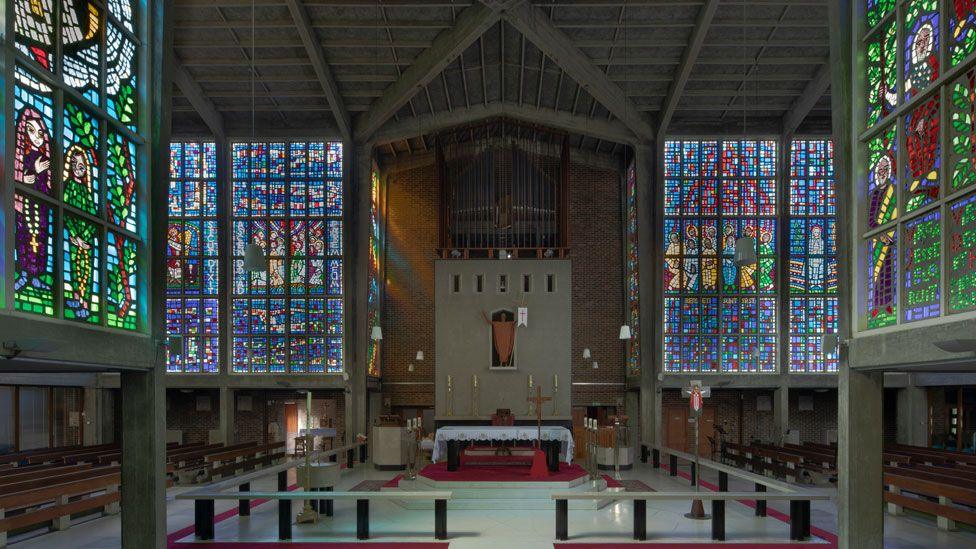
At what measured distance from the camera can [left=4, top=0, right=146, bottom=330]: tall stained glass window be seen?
6020mm

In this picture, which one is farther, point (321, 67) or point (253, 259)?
point (321, 67)

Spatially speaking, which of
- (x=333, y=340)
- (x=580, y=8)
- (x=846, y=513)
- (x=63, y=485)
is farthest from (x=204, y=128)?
(x=846, y=513)

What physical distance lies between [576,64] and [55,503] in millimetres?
12999

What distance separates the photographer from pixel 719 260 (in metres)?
20.5

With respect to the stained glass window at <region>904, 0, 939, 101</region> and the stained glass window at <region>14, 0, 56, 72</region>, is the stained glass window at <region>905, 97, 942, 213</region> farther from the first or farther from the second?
the stained glass window at <region>14, 0, 56, 72</region>

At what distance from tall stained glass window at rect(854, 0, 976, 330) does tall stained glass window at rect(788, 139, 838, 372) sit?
41.1ft

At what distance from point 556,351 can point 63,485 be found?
40.4ft

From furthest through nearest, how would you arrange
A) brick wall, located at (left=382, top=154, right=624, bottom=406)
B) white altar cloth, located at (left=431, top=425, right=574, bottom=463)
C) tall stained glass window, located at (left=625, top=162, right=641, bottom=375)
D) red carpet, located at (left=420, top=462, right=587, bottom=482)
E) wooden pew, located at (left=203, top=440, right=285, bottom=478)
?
1. brick wall, located at (left=382, top=154, right=624, bottom=406)
2. tall stained glass window, located at (left=625, top=162, right=641, bottom=375)
3. wooden pew, located at (left=203, top=440, right=285, bottom=478)
4. white altar cloth, located at (left=431, top=425, right=574, bottom=463)
5. red carpet, located at (left=420, top=462, right=587, bottom=482)

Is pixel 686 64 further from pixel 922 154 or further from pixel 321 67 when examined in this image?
pixel 922 154

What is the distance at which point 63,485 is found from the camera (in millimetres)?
10570

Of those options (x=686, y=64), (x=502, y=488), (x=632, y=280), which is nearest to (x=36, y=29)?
(x=502, y=488)

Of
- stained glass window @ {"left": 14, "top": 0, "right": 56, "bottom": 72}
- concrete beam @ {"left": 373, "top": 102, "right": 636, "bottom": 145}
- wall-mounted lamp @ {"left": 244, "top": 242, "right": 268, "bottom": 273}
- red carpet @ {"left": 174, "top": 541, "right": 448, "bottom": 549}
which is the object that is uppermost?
concrete beam @ {"left": 373, "top": 102, "right": 636, "bottom": 145}

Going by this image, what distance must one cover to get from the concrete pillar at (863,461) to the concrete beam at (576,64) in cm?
1014

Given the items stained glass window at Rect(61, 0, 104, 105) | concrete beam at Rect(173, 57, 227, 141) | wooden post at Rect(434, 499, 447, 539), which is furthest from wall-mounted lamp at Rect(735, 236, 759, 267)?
concrete beam at Rect(173, 57, 227, 141)
